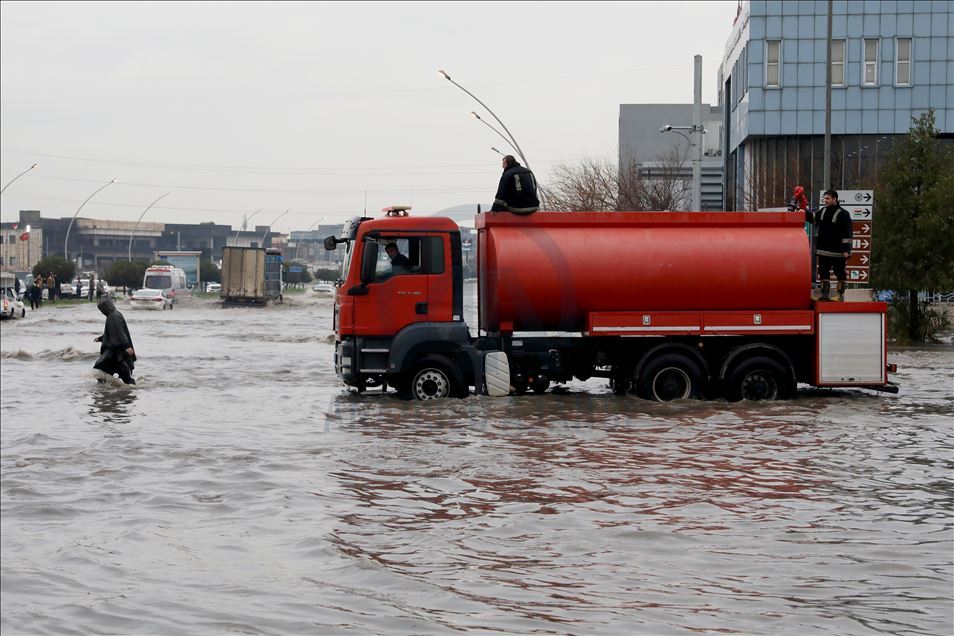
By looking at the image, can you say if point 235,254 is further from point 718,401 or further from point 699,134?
point 718,401

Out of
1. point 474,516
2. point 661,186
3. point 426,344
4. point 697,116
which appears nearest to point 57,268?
point 661,186

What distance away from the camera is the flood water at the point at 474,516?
798 centimetres

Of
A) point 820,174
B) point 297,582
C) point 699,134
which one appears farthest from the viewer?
point 820,174

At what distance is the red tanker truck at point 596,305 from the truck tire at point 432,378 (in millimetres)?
21

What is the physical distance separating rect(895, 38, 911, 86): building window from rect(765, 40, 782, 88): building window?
19.4 feet

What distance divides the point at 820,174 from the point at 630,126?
44994 millimetres

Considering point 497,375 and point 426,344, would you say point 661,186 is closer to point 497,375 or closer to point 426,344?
point 497,375

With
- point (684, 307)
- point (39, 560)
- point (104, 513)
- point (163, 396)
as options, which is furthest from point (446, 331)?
point (39, 560)

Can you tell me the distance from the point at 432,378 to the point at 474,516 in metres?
8.81

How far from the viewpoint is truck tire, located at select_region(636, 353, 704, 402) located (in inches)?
791

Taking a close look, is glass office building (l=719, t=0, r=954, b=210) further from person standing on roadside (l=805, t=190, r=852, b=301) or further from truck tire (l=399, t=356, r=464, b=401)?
truck tire (l=399, t=356, r=464, b=401)

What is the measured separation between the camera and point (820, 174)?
66.6 meters

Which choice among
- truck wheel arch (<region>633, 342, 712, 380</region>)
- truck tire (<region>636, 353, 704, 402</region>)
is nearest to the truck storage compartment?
truck wheel arch (<region>633, 342, 712, 380</region>)

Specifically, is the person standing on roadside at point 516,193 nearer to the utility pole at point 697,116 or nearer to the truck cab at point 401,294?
the truck cab at point 401,294
